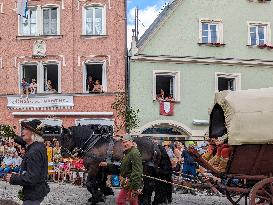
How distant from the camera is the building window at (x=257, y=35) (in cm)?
2664

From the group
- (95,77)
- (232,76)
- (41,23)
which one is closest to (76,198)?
→ (95,77)

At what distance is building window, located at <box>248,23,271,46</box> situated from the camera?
26641 millimetres

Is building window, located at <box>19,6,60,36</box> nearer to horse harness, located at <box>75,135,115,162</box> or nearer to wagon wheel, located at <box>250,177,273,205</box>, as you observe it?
horse harness, located at <box>75,135,115,162</box>

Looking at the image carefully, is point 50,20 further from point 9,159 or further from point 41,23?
point 9,159

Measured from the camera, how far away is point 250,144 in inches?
395

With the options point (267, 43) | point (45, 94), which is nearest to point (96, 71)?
point (45, 94)

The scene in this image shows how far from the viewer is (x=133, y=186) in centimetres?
956

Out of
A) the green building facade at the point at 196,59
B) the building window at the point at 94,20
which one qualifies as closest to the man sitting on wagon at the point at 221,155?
the green building facade at the point at 196,59

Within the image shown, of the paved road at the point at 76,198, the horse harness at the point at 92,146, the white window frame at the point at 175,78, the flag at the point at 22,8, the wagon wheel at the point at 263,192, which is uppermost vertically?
the flag at the point at 22,8

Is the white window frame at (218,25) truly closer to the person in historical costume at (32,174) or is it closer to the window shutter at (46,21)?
the window shutter at (46,21)

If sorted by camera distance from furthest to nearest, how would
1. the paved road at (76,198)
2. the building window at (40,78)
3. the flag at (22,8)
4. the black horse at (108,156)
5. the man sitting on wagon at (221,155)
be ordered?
the building window at (40,78)
the flag at (22,8)
the paved road at (76,198)
the black horse at (108,156)
the man sitting on wagon at (221,155)

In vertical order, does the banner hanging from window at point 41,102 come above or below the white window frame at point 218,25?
below

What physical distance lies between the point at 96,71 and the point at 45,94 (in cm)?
259

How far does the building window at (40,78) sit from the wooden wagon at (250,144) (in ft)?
50.9
